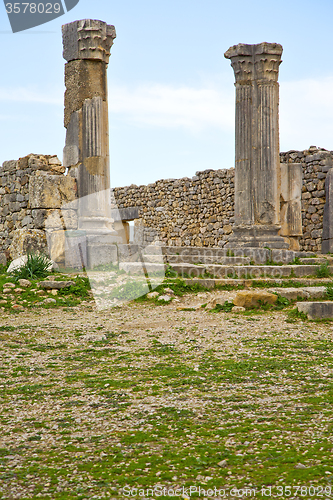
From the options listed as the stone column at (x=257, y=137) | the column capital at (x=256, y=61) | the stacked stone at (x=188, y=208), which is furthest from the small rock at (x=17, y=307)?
→ the stacked stone at (x=188, y=208)

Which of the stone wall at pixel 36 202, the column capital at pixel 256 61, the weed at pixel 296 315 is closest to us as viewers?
the weed at pixel 296 315

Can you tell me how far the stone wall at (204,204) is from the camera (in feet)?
49.5

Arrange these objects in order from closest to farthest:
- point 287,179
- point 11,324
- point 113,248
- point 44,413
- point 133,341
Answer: point 44,413
point 133,341
point 11,324
point 113,248
point 287,179

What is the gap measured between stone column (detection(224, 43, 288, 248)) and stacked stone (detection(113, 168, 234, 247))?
481 centimetres

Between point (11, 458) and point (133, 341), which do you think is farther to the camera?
point (133, 341)

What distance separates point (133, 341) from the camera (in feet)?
17.0

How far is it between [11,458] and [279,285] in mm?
6927

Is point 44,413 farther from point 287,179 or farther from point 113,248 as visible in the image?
point 287,179

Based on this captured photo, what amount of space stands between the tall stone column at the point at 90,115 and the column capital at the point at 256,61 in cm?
298

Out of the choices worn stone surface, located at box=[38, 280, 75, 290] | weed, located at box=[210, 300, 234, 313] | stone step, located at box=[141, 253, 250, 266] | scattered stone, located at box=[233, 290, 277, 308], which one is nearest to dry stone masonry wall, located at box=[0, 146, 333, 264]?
stone step, located at box=[141, 253, 250, 266]

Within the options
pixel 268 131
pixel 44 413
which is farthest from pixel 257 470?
pixel 268 131

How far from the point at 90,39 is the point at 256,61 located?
3.87 meters

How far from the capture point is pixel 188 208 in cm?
1881

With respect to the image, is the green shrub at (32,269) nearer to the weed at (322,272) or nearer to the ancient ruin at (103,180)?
the ancient ruin at (103,180)
